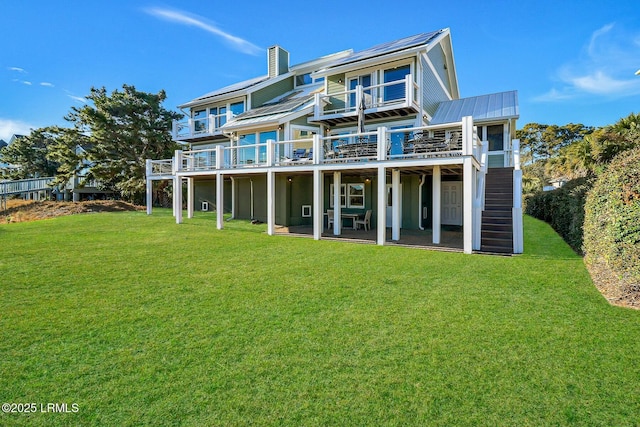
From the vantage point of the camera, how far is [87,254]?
26.9 ft

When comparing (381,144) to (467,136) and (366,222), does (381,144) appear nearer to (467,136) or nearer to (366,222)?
(467,136)

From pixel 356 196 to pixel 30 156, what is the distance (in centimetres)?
4026

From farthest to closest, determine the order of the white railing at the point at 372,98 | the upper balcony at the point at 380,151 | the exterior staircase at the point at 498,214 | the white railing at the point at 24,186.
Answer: the white railing at the point at 24,186
the white railing at the point at 372,98
the exterior staircase at the point at 498,214
the upper balcony at the point at 380,151

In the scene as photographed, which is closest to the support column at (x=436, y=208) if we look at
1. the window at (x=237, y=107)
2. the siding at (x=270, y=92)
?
the siding at (x=270, y=92)

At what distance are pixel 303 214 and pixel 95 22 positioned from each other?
14975 millimetres

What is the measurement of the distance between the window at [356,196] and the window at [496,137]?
6.94m

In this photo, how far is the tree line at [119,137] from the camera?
25.9 meters

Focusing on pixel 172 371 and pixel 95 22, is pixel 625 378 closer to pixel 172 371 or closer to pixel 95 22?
pixel 172 371

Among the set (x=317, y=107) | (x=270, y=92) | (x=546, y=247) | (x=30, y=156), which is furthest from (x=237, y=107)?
(x=30, y=156)

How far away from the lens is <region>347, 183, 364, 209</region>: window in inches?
618

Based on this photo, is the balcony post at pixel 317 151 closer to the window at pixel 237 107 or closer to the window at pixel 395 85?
the window at pixel 395 85

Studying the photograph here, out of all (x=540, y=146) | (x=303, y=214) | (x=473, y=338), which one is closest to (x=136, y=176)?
(x=303, y=214)

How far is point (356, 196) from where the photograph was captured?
15867 millimetres

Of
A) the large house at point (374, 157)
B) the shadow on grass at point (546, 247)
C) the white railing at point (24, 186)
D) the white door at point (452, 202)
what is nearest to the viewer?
the shadow on grass at point (546, 247)
